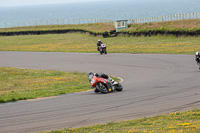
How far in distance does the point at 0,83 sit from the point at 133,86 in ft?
29.1

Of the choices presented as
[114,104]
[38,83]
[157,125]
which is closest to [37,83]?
[38,83]

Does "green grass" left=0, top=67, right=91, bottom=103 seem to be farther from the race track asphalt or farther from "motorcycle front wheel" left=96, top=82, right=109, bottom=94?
"motorcycle front wheel" left=96, top=82, right=109, bottom=94

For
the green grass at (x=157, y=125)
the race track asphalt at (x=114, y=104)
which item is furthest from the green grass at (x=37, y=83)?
the green grass at (x=157, y=125)

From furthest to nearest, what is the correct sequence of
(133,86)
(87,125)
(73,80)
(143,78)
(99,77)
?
1. (73,80)
2. (143,78)
3. (133,86)
4. (99,77)
5. (87,125)

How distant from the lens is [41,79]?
21953 mm

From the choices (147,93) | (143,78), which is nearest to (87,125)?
(147,93)

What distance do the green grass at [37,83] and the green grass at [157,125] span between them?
257 inches

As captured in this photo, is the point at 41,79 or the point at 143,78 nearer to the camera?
the point at 143,78

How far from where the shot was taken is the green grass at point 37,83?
1595cm

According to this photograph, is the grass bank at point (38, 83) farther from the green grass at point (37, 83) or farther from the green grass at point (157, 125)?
the green grass at point (157, 125)

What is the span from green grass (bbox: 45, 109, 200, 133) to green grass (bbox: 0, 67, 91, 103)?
6.54m

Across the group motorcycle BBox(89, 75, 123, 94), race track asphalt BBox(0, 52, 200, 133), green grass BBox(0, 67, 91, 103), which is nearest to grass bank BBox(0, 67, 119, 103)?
green grass BBox(0, 67, 91, 103)

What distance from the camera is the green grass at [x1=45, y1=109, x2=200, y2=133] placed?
786 cm

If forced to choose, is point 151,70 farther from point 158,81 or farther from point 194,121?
point 194,121
